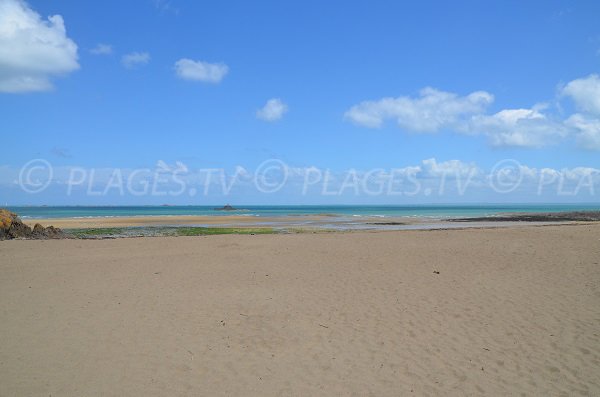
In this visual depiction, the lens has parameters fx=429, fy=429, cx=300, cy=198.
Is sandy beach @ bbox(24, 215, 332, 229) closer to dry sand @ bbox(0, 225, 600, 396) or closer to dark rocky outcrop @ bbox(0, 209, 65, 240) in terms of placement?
dark rocky outcrop @ bbox(0, 209, 65, 240)

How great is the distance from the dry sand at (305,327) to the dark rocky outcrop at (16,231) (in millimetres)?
11186

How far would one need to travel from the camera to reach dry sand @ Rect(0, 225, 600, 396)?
5965 millimetres

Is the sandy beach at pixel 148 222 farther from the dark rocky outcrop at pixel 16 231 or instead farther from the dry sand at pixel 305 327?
the dry sand at pixel 305 327

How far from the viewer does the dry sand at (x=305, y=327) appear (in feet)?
19.6

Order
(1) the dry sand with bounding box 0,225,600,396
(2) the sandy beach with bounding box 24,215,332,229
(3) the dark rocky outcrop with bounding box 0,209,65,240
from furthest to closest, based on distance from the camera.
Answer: (2) the sandy beach with bounding box 24,215,332,229 → (3) the dark rocky outcrop with bounding box 0,209,65,240 → (1) the dry sand with bounding box 0,225,600,396

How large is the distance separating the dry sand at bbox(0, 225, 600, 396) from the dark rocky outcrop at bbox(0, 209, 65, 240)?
→ 11.2 m

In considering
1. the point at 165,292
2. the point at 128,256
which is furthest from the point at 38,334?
the point at 128,256

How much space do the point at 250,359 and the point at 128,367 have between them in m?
1.81

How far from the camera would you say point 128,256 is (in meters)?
17.3

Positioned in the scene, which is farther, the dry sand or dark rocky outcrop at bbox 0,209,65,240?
dark rocky outcrop at bbox 0,209,65,240

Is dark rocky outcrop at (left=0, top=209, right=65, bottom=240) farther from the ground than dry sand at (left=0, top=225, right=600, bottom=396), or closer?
farther from the ground

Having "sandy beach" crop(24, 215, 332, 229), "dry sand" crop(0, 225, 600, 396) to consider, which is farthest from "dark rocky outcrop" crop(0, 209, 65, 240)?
"sandy beach" crop(24, 215, 332, 229)

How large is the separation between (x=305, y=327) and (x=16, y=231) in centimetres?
2421

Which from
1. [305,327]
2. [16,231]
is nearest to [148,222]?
[16,231]
